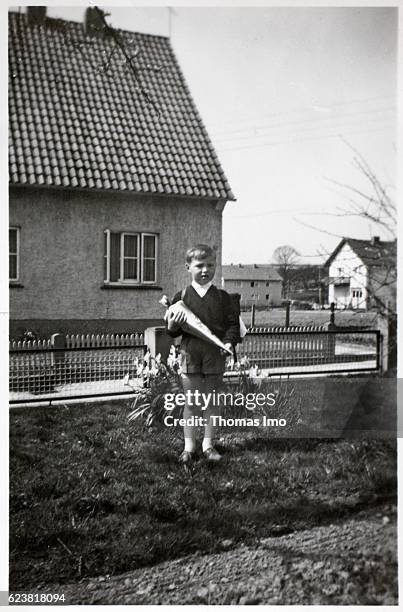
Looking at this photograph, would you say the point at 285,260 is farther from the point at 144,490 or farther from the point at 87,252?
the point at 144,490

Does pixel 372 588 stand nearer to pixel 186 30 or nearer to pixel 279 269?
pixel 279 269

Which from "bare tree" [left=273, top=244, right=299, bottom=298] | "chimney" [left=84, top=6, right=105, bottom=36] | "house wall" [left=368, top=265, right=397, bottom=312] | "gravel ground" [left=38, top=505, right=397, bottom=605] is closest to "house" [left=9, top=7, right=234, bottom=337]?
"chimney" [left=84, top=6, right=105, bottom=36]

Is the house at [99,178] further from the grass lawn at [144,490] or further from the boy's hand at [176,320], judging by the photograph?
the grass lawn at [144,490]

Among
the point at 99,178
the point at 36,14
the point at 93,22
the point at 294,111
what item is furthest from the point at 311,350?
the point at 36,14

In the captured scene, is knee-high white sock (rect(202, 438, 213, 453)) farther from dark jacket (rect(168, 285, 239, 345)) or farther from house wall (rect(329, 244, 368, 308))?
house wall (rect(329, 244, 368, 308))

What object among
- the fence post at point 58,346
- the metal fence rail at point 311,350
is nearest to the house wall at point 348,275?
the metal fence rail at point 311,350

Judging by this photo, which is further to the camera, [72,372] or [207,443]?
[72,372]

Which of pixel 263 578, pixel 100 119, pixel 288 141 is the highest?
pixel 100 119
